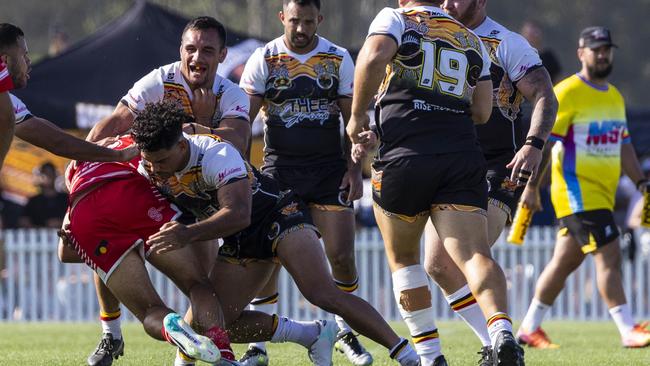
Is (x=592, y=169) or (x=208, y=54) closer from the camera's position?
(x=208, y=54)

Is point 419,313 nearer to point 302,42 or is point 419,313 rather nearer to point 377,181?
point 377,181

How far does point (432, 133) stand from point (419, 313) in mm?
1079

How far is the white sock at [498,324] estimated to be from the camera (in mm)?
6902

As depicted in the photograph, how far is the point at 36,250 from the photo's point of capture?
53.5 feet

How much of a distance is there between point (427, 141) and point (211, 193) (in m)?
1.22

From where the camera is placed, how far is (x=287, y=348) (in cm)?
1055

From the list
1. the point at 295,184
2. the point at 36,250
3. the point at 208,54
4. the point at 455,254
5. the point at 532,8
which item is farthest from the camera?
the point at 532,8

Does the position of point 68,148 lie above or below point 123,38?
below

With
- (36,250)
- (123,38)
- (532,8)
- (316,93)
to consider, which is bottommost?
(36,250)

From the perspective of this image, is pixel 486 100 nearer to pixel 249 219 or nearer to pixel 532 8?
pixel 249 219

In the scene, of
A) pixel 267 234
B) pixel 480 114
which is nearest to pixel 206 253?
pixel 267 234

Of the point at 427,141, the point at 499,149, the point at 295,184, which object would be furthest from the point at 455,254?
the point at 295,184

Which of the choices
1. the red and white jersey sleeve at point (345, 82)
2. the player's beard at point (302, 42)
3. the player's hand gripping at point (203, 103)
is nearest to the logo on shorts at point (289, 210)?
the player's hand gripping at point (203, 103)

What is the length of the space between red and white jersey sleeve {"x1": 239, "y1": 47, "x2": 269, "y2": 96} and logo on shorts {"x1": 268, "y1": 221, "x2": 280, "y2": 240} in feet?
5.92
